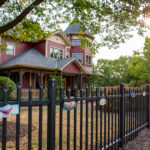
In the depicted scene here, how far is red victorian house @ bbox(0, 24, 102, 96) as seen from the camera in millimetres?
16359

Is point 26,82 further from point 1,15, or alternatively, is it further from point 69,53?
point 1,15

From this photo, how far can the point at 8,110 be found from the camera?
176 centimetres

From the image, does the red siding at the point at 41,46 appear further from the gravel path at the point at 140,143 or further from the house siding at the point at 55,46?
the gravel path at the point at 140,143

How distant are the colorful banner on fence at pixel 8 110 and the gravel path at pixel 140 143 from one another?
3202 mm

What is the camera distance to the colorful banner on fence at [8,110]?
5.63 feet

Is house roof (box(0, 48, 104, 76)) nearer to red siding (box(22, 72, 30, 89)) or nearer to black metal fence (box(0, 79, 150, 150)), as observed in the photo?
red siding (box(22, 72, 30, 89))

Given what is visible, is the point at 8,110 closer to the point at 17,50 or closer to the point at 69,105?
the point at 69,105

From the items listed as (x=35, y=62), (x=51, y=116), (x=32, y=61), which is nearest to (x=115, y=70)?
(x=35, y=62)

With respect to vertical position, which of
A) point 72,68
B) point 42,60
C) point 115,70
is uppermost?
point 115,70

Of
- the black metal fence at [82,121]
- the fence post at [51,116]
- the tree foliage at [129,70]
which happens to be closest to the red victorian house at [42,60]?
the tree foliage at [129,70]

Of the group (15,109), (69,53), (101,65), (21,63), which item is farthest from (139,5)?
(101,65)

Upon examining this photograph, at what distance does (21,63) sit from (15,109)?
1383cm

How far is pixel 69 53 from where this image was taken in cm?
2341

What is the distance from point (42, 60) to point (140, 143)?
15.5 metres
